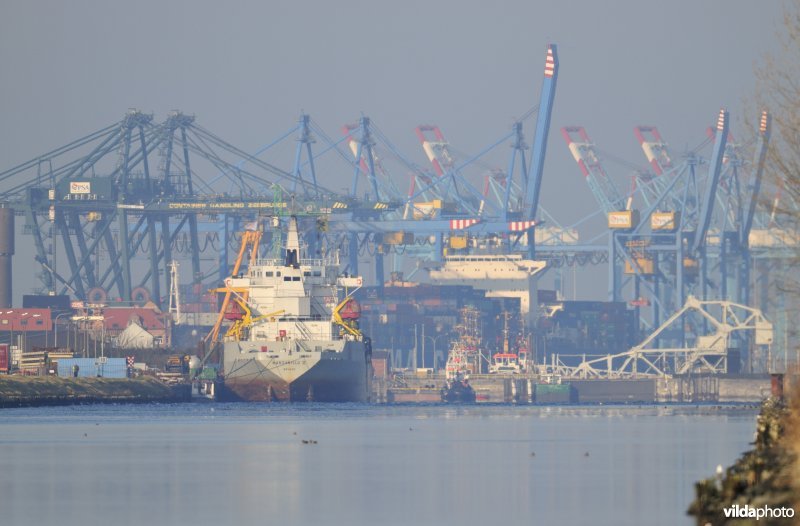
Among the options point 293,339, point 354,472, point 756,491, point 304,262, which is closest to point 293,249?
point 304,262

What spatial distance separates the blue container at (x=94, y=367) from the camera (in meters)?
116

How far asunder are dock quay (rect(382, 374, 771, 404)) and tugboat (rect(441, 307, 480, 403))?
3.13ft

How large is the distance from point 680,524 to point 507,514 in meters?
3.53

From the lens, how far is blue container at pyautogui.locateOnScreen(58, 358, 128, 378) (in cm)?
11631

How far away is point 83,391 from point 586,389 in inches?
2275

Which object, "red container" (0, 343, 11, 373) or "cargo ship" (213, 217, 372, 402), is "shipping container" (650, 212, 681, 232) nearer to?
"cargo ship" (213, 217, 372, 402)

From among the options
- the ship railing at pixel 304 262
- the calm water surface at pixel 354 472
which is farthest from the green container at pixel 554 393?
the calm water surface at pixel 354 472

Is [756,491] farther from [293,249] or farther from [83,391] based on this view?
[293,249]

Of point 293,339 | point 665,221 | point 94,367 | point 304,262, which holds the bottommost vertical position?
point 94,367

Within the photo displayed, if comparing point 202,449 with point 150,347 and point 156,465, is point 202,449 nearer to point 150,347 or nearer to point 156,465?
point 156,465

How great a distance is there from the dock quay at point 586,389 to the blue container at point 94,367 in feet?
73.5

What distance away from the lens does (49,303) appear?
168 meters

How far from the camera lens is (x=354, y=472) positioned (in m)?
41.4

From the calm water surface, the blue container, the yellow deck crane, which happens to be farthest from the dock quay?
the calm water surface
